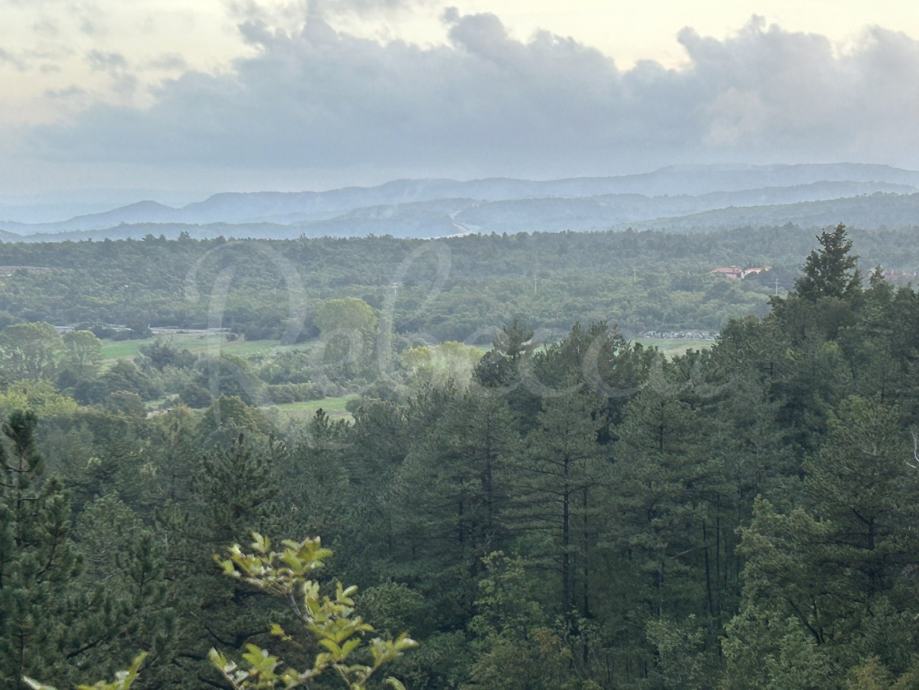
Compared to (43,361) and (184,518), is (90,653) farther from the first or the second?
(43,361)

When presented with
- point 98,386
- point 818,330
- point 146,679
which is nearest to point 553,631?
point 146,679

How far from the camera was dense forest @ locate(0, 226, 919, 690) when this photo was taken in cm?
1495

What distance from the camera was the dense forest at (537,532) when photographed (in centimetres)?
1495

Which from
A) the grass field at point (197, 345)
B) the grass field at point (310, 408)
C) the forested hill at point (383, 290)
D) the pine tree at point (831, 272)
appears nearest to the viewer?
the pine tree at point (831, 272)

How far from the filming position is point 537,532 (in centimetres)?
3095

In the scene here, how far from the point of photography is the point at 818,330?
4044cm

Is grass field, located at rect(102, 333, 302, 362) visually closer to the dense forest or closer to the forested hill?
the forested hill

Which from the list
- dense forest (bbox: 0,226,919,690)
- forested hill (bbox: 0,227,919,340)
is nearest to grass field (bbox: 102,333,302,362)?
forested hill (bbox: 0,227,919,340)

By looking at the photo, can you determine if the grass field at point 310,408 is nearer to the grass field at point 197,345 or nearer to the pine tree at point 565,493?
the grass field at point 197,345

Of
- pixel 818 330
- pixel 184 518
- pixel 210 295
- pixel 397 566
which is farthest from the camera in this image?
pixel 210 295

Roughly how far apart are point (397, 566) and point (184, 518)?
8.97m

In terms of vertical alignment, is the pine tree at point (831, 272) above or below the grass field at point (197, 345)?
above

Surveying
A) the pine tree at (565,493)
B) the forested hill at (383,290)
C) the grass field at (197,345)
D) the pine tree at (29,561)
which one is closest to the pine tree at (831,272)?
the pine tree at (565,493)

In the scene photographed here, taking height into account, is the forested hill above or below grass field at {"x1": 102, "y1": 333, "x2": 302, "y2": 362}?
above
